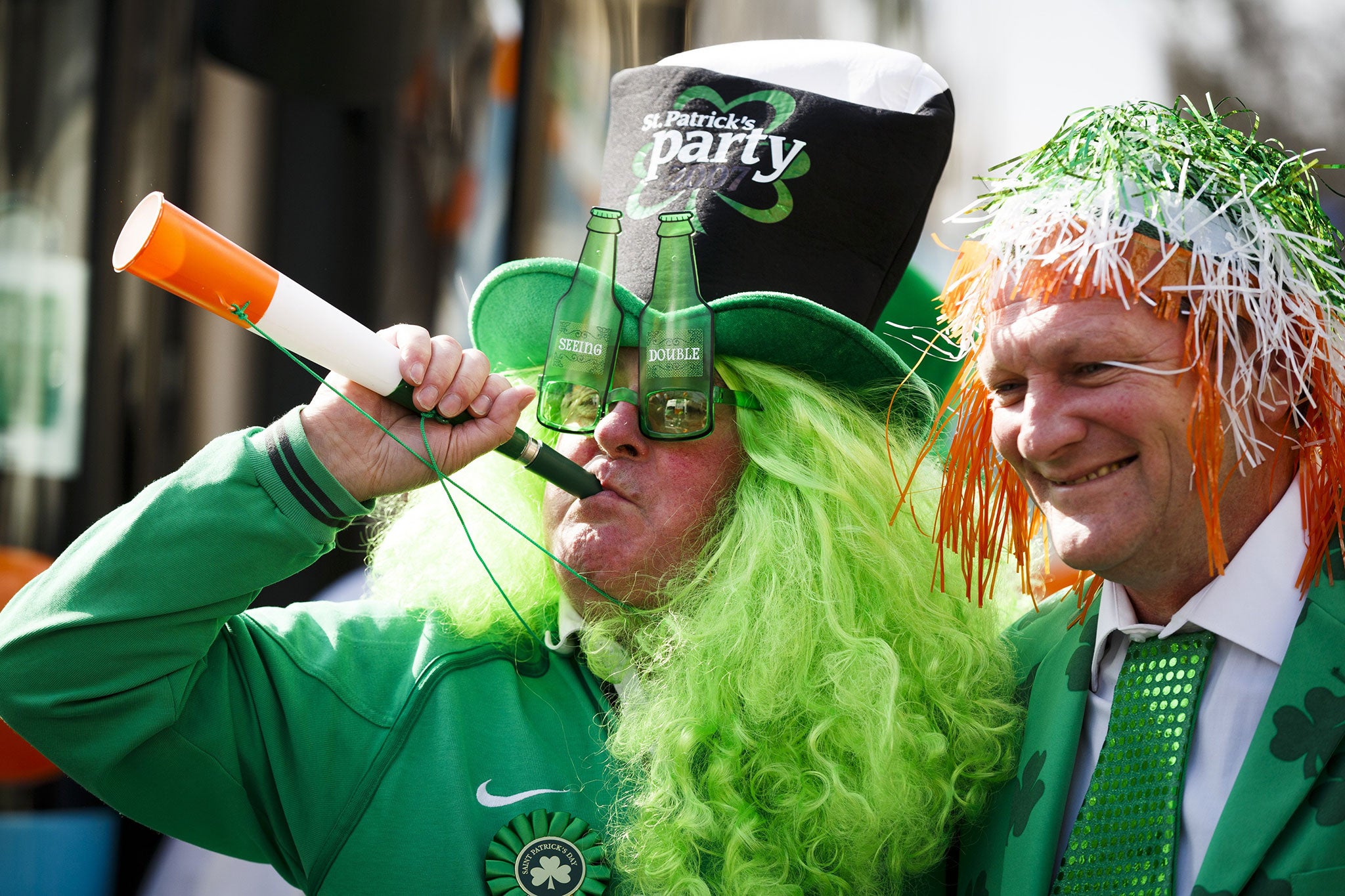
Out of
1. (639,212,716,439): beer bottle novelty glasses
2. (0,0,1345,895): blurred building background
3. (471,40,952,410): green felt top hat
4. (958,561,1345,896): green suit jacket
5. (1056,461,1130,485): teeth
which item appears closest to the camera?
(958,561,1345,896): green suit jacket

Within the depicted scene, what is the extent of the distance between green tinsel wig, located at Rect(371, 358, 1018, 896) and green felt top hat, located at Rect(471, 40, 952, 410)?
0.14m

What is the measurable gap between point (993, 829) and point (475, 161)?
81.8 inches

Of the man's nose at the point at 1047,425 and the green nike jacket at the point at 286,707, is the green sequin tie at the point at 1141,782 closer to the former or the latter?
the man's nose at the point at 1047,425

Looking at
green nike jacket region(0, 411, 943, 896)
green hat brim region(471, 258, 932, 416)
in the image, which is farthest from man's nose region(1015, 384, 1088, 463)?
green nike jacket region(0, 411, 943, 896)

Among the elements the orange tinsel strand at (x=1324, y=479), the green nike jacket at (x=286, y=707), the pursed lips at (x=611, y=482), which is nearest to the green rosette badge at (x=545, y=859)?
the green nike jacket at (x=286, y=707)

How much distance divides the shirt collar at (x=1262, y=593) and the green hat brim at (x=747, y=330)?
0.65 metres

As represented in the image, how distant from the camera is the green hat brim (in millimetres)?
2023

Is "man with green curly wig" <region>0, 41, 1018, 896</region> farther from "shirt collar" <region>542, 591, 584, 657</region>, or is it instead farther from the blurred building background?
the blurred building background

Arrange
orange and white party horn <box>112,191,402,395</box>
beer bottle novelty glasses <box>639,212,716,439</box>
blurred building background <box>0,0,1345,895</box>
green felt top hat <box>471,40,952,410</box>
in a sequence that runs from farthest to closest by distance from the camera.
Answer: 1. blurred building background <box>0,0,1345,895</box>
2. green felt top hat <box>471,40,952,410</box>
3. beer bottle novelty glasses <box>639,212,716,439</box>
4. orange and white party horn <box>112,191,402,395</box>

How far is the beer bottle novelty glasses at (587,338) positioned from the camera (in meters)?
1.98

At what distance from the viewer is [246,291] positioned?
1569mm

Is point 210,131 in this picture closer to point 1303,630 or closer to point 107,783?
point 107,783

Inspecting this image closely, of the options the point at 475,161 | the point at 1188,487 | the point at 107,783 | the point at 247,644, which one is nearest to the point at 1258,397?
the point at 1188,487

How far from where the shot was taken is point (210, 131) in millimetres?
2736
